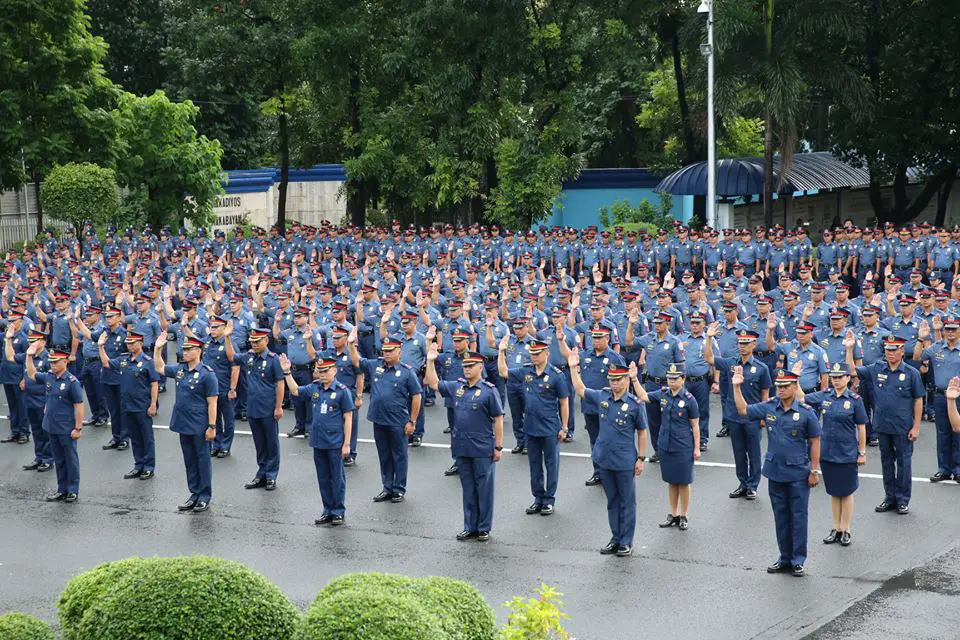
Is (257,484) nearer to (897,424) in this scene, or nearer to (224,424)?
(224,424)

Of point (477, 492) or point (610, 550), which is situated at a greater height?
point (477, 492)

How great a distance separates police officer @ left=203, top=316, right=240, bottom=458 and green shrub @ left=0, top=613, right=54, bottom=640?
28.1 feet

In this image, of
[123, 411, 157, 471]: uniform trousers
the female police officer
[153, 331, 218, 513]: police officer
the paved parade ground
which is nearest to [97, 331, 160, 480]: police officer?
[123, 411, 157, 471]: uniform trousers

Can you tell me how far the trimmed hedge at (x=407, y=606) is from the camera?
6105 millimetres

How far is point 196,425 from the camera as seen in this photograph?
13.0 m

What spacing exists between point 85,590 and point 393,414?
5916mm

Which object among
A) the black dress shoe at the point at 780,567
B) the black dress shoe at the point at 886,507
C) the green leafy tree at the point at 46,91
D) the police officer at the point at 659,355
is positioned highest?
the green leafy tree at the point at 46,91

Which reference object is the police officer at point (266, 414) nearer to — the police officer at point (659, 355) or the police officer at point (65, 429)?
the police officer at point (65, 429)

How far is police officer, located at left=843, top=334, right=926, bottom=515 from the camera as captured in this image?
12133 millimetres

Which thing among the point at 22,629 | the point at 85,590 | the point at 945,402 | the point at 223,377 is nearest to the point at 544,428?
the point at 945,402

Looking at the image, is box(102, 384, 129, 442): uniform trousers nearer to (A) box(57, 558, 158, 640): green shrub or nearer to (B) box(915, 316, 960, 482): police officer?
(A) box(57, 558, 158, 640): green shrub

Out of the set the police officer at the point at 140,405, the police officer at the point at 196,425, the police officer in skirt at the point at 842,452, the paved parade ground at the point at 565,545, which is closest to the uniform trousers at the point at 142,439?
the police officer at the point at 140,405

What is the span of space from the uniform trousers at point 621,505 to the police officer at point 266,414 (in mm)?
4278

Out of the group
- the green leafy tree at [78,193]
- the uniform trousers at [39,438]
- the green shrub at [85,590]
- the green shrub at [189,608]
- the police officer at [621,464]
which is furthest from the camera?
the green leafy tree at [78,193]
